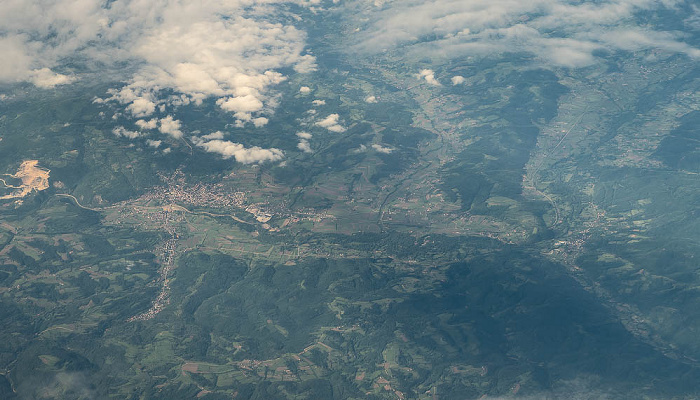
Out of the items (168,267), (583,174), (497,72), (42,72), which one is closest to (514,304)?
(583,174)

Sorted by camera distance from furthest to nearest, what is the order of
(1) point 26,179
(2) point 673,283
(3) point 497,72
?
(3) point 497,72, (1) point 26,179, (2) point 673,283

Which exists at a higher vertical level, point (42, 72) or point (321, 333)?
point (42, 72)

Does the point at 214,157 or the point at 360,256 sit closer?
the point at 360,256

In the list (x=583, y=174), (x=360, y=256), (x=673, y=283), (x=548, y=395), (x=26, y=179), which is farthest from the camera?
(x=583, y=174)

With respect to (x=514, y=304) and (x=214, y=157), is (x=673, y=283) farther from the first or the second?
(x=214, y=157)

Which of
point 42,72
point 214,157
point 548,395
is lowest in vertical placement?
point 548,395

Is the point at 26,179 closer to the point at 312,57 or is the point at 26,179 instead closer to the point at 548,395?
the point at 312,57
